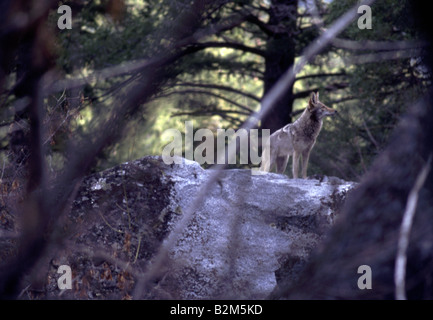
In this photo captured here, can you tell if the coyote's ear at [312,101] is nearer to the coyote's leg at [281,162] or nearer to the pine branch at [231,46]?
the coyote's leg at [281,162]

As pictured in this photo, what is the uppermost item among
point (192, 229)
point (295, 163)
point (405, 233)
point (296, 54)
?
point (296, 54)

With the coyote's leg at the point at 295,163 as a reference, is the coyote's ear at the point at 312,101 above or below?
above

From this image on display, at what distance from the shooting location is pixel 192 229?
550 centimetres

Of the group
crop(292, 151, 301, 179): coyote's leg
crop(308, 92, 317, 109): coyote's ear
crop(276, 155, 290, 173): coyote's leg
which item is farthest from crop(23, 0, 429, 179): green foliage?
crop(292, 151, 301, 179): coyote's leg

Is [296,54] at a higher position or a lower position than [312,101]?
higher

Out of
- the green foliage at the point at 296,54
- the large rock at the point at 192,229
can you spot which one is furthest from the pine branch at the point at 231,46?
the large rock at the point at 192,229

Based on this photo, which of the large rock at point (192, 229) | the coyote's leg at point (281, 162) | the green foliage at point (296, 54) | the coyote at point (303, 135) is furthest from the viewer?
the green foliage at point (296, 54)

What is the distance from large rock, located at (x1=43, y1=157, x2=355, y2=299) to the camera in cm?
497

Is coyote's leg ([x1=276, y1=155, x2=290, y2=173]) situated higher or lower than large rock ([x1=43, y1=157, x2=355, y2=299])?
higher

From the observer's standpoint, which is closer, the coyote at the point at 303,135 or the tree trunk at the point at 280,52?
the coyote at the point at 303,135

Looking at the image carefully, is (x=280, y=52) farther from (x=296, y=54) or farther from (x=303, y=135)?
(x=303, y=135)

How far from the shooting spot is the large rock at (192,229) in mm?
4973

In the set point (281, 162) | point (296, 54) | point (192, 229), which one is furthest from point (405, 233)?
point (296, 54)

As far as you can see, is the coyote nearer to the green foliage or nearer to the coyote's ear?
the coyote's ear
